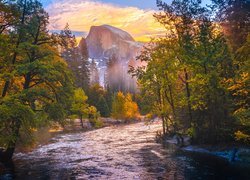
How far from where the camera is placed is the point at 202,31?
33.8m

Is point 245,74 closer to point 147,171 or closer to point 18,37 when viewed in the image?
point 147,171

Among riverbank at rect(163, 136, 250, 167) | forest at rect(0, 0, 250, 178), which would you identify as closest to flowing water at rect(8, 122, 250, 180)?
riverbank at rect(163, 136, 250, 167)

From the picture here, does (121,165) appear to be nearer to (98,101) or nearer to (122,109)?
(122,109)

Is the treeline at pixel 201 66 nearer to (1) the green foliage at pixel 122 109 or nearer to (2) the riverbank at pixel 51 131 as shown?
(2) the riverbank at pixel 51 131

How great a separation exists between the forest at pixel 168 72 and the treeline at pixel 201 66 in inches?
4.1

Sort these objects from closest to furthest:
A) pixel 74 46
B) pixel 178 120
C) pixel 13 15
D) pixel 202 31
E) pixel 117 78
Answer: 1. pixel 13 15
2. pixel 202 31
3. pixel 178 120
4. pixel 74 46
5. pixel 117 78

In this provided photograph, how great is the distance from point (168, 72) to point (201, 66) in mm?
5304

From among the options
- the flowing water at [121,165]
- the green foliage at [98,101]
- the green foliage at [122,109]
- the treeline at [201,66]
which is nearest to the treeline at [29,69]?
the flowing water at [121,165]

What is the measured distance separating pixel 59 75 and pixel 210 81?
15.4 meters

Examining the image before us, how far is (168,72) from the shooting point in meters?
38.6

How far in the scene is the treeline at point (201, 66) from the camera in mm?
32312

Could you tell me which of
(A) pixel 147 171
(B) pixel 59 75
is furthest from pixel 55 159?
(A) pixel 147 171

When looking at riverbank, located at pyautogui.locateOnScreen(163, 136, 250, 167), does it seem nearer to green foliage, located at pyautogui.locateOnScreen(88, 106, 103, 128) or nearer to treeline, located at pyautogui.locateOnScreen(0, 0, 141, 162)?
treeline, located at pyautogui.locateOnScreen(0, 0, 141, 162)

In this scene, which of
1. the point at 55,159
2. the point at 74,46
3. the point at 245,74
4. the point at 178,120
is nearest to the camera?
the point at 245,74
